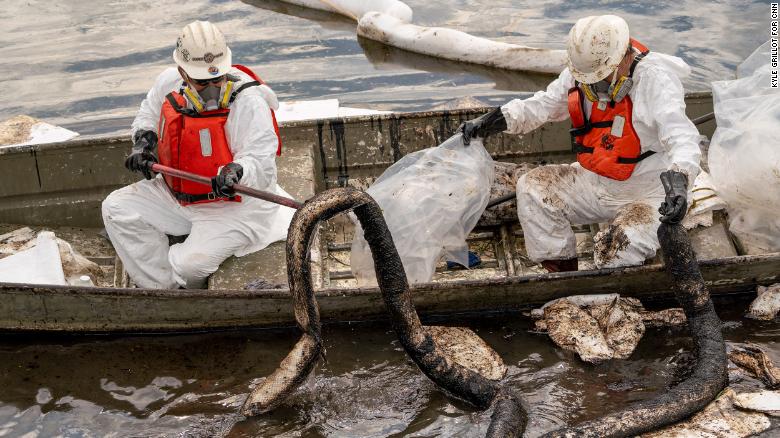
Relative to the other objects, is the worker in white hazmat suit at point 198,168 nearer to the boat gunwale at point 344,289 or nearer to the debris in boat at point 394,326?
the boat gunwale at point 344,289

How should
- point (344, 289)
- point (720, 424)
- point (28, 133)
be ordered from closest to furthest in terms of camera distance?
point (720, 424) < point (344, 289) < point (28, 133)

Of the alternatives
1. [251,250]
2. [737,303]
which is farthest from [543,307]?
[251,250]

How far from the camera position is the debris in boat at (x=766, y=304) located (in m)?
5.83

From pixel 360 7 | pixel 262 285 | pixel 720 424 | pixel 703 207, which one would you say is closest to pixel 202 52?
pixel 262 285

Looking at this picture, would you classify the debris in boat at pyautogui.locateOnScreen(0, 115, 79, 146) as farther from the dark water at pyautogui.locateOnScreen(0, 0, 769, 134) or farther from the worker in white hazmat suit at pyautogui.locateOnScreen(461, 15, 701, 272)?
the worker in white hazmat suit at pyautogui.locateOnScreen(461, 15, 701, 272)

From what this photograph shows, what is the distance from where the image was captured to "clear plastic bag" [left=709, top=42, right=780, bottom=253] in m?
5.88

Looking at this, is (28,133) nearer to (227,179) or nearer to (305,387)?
(227,179)

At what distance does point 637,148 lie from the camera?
574 cm

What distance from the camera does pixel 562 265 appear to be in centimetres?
605

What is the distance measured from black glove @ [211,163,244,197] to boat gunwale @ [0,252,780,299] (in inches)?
23.5

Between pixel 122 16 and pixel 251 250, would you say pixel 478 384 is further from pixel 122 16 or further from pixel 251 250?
pixel 122 16

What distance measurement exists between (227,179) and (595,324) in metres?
2.38

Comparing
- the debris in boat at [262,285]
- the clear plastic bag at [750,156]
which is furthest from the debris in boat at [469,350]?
the clear plastic bag at [750,156]

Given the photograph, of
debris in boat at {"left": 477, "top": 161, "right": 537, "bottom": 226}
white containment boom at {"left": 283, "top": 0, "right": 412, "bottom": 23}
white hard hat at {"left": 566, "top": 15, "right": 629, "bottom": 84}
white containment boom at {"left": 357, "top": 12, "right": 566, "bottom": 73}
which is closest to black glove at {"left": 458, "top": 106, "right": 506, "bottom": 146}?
debris in boat at {"left": 477, "top": 161, "right": 537, "bottom": 226}
